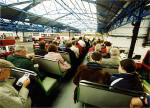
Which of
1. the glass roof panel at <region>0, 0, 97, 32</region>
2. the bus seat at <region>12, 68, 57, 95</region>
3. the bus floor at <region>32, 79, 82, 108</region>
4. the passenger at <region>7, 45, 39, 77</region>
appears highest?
the glass roof panel at <region>0, 0, 97, 32</region>

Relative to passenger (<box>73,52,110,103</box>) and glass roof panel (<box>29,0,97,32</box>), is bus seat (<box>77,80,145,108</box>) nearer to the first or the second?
passenger (<box>73,52,110,103</box>)

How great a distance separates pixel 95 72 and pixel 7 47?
18.3 ft

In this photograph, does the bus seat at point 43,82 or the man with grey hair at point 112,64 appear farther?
the man with grey hair at point 112,64

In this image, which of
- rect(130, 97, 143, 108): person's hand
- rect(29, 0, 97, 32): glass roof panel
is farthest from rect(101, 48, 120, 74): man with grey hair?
rect(29, 0, 97, 32): glass roof panel

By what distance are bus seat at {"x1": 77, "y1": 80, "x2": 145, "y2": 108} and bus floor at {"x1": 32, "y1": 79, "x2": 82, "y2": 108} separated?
773mm

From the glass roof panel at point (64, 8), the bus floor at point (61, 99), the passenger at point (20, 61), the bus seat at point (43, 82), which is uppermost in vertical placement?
the glass roof panel at point (64, 8)

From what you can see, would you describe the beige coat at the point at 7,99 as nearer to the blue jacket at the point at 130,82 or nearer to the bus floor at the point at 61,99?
the bus floor at the point at 61,99

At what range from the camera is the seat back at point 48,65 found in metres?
1.88

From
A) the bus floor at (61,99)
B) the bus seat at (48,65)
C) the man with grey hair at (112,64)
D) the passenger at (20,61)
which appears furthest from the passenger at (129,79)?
the passenger at (20,61)

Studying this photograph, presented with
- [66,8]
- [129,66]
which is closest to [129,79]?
[129,66]

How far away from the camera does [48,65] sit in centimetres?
201

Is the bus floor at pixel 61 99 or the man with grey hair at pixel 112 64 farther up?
the man with grey hair at pixel 112 64

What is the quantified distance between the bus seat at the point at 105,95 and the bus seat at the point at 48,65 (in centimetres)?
101

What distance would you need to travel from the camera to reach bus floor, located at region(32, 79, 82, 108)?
1.69 metres
